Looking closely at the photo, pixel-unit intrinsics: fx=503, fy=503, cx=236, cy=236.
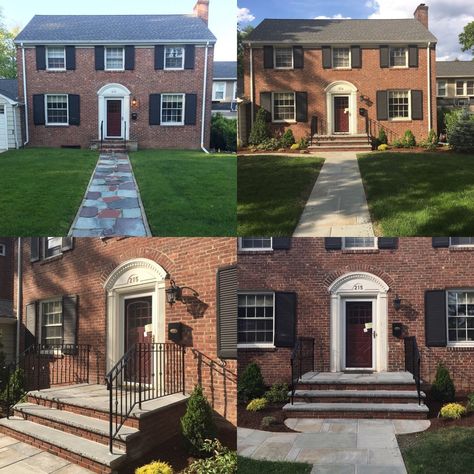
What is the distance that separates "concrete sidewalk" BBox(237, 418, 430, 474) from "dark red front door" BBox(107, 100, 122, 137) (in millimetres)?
3332

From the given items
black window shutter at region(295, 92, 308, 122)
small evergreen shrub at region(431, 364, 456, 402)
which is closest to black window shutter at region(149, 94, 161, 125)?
black window shutter at region(295, 92, 308, 122)

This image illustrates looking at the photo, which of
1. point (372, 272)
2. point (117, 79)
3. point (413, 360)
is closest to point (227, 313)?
point (372, 272)

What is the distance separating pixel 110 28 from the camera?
5188mm

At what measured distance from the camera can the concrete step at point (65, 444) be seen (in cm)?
412

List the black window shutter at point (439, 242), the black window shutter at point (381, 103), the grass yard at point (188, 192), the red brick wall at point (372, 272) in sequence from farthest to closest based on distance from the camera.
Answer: the black window shutter at point (381, 103), the red brick wall at point (372, 272), the black window shutter at point (439, 242), the grass yard at point (188, 192)

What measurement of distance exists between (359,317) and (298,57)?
3.17 m

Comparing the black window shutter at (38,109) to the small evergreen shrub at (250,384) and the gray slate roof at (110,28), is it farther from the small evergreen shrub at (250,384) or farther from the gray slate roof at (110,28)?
the small evergreen shrub at (250,384)

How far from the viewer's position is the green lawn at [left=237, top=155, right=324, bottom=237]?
13.6 ft

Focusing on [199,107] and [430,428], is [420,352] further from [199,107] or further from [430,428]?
[199,107]

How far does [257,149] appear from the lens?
493cm

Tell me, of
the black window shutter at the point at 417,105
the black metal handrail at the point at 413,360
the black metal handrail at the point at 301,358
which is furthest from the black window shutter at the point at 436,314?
the black window shutter at the point at 417,105

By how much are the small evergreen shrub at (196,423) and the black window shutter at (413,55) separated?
3.95m

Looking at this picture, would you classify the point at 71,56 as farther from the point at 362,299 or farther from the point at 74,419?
the point at 362,299

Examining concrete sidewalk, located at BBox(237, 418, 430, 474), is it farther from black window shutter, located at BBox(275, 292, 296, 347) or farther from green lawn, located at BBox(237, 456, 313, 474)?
black window shutter, located at BBox(275, 292, 296, 347)
